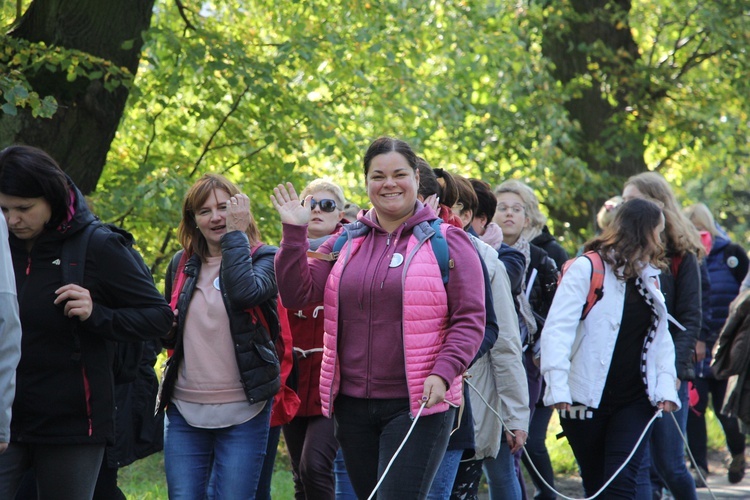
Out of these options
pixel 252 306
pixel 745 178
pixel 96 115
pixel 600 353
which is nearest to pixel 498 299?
pixel 600 353

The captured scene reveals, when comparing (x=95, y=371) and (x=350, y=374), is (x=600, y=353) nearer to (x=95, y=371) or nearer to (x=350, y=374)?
(x=350, y=374)

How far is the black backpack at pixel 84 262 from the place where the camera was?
4199 millimetres

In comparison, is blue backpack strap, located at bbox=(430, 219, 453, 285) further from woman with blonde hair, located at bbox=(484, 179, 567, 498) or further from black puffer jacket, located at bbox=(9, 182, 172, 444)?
woman with blonde hair, located at bbox=(484, 179, 567, 498)

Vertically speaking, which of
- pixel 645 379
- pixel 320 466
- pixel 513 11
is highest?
pixel 513 11

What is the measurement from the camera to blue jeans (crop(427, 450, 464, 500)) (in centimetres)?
477

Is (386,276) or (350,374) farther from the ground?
(386,276)

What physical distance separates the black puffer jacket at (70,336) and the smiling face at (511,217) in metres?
3.37

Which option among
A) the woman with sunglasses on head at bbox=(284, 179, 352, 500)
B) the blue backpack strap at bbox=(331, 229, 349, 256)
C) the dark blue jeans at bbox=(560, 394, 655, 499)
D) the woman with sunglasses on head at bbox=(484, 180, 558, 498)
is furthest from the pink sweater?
the woman with sunglasses on head at bbox=(484, 180, 558, 498)

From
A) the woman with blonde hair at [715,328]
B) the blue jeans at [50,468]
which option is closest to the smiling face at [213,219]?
the blue jeans at [50,468]

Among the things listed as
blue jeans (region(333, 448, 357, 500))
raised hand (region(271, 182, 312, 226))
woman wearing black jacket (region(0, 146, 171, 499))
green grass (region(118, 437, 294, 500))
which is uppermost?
raised hand (region(271, 182, 312, 226))

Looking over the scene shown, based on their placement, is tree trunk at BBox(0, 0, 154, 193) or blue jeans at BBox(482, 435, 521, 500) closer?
blue jeans at BBox(482, 435, 521, 500)

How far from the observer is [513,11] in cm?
1488

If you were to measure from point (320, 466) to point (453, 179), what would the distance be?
68.4 inches

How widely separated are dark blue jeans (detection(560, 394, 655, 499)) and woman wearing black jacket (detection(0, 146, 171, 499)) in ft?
8.72
